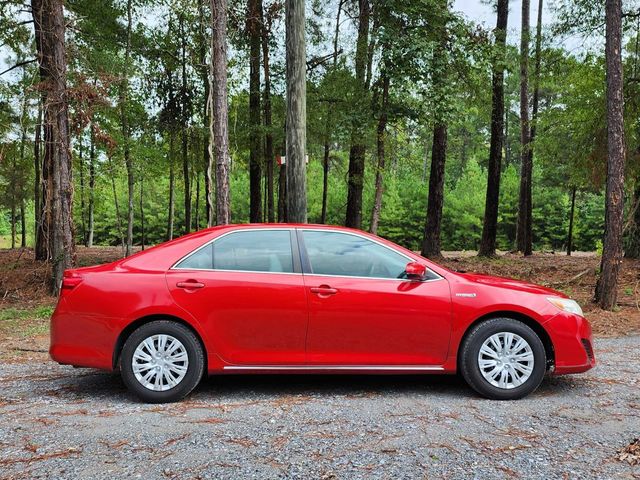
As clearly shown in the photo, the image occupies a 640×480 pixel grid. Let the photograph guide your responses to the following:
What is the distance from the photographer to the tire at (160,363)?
4.44 metres

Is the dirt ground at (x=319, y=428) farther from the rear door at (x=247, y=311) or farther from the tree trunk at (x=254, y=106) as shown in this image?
the tree trunk at (x=254, y=106)

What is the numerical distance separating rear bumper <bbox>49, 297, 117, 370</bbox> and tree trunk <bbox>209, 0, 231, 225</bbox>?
14.7 feet

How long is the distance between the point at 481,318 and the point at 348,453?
1924 mm

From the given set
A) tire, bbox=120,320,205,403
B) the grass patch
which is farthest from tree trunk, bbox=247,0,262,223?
tire, bbox=120,320,205,403

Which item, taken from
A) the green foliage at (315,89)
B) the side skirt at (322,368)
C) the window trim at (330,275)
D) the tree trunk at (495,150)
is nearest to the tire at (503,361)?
the side skirt at (322,368)

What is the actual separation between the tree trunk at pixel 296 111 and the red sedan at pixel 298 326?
3.74 m

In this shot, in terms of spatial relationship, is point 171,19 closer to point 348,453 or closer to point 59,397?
point 59,397

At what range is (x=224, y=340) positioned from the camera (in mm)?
→ 4539

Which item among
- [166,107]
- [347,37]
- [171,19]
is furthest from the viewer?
[166,107]

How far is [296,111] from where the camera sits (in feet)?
27.2

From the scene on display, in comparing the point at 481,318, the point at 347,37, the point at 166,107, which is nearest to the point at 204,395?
the point at 481,318

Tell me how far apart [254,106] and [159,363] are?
52.6ft

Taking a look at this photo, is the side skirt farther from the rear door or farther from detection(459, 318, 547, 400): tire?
detection(459, 318, 547, 400): tire

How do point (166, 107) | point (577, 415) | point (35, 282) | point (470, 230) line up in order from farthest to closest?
point (470, 230), point (166, 107), point (35, 282), point (577, 415)
